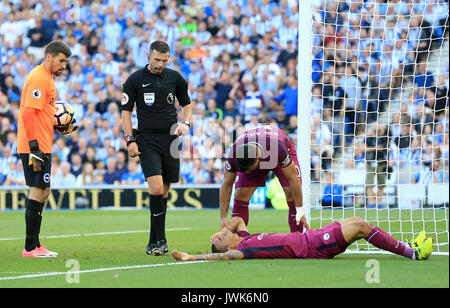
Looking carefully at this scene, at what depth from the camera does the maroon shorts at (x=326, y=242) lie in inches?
326

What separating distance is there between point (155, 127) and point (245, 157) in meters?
1.63

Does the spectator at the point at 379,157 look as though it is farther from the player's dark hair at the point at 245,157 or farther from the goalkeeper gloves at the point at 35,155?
the goalkeeper gloves at the point at 35,155

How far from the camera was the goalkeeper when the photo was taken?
948 cm

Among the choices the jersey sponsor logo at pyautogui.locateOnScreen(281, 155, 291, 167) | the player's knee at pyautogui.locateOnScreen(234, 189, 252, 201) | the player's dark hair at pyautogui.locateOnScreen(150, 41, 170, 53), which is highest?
the player's dark hair at pyautogui.locateOnScreen(150, 41, 170, 53)

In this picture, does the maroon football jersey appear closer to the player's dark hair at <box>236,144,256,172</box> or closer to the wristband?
the player's dark hair at <box>236,144,256,172</box>

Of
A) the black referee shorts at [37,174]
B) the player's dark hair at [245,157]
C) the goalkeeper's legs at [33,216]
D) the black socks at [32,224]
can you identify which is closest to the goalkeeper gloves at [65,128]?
the black referee shorts at [37,174]

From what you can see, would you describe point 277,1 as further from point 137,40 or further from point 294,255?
point 294,255

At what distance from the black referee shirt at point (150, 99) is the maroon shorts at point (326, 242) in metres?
2.50

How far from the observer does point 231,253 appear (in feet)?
28.1

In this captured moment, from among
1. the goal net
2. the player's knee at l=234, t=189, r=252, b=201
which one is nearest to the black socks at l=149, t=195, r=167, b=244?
the player's knee at l=234, t=189, r=252, b=201

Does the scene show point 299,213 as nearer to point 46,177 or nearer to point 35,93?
point 46,177

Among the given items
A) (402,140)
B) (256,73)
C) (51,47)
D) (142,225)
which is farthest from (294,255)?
(256,73)

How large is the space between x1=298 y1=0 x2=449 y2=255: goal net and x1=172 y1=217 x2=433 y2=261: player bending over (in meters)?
4.09
